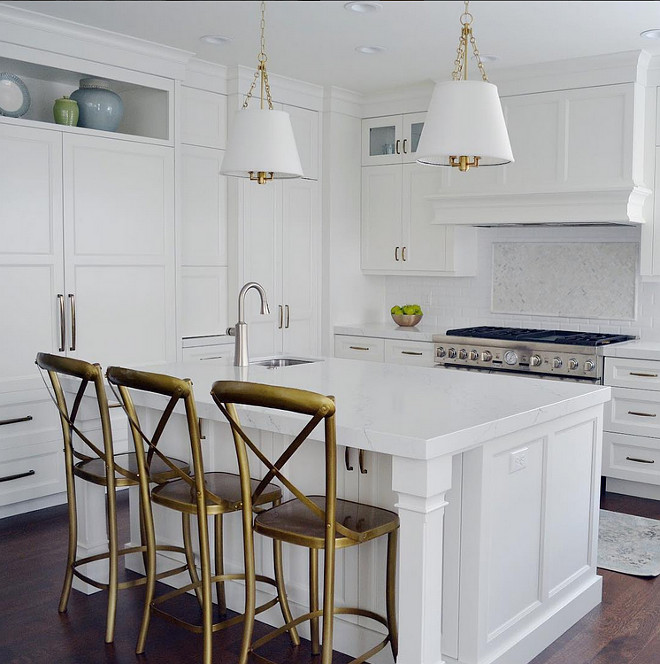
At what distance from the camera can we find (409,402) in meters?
2.76

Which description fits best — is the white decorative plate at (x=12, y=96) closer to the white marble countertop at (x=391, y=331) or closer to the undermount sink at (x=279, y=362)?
the undermount sink at (x=279, y=362)

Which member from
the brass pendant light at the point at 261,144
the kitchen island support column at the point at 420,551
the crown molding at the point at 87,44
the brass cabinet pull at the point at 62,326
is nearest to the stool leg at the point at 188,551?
the kitchen island support column at the point at 420,551

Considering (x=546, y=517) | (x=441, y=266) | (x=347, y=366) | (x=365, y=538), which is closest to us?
(x=365, y=538)

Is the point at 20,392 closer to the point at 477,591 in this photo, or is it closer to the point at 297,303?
the point at 297,303

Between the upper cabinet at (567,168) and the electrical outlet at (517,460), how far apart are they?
2.58m

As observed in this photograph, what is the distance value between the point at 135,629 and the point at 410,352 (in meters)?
3.08

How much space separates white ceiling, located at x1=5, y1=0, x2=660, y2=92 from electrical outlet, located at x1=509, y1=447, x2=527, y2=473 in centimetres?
178

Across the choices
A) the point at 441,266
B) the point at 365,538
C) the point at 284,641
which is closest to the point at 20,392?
the point at 284,641

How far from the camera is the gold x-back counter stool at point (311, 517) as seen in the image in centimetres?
222

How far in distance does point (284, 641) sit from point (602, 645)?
1.11 metres

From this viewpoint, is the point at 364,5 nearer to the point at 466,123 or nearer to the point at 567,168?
the point at 466,123

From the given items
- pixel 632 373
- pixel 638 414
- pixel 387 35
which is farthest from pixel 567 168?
pixel 638 414

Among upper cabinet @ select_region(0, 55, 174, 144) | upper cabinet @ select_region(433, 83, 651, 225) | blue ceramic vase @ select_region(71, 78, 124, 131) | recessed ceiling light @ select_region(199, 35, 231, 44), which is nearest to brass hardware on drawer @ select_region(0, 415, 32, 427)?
upper cabinet @ select_region(0, 55, 174, 144)

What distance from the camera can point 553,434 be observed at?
9.36 feet
